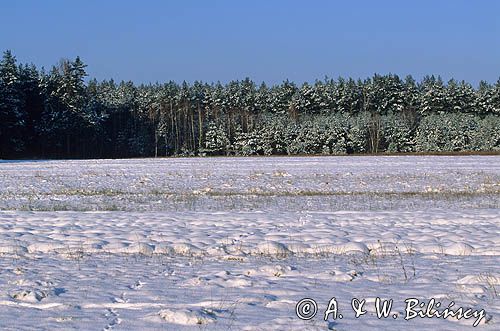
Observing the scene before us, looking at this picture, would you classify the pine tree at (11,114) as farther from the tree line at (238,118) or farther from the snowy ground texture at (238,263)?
the snowy ground texture at (238,263)

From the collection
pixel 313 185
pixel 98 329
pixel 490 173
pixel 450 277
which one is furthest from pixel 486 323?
pixel 490 173

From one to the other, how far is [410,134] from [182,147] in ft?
102

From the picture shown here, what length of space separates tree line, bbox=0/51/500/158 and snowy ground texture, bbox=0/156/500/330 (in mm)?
60154

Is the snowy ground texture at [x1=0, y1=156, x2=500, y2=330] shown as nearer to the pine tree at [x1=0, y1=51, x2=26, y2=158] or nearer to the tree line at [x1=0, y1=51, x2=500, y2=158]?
the pine tree at [x1=0, y1=51, x2=26, y2=158]

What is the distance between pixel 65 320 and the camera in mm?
6902

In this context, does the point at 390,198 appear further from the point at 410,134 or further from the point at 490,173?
the point at 410,134

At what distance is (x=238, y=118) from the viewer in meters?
92.8

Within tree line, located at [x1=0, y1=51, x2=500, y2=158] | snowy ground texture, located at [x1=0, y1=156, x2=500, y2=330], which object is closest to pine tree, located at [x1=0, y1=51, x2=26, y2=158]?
tree line, located at [x1=0, y1=51, x2=500, y2=158]

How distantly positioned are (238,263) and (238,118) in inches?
3267

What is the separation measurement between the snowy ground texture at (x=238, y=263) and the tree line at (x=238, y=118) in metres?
60.2

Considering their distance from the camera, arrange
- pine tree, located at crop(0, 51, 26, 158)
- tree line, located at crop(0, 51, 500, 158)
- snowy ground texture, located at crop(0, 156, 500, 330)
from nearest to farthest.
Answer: snowy ground texture, located at crop(0, 156, 500, 330) → pine tree, located at crop(0, 51, 26, 158) → tree line, located at crop(0, 51, 500, 158)

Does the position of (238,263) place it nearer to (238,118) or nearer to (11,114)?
(11,114)

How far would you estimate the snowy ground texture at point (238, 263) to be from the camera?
7.04 m

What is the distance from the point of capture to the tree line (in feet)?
261
